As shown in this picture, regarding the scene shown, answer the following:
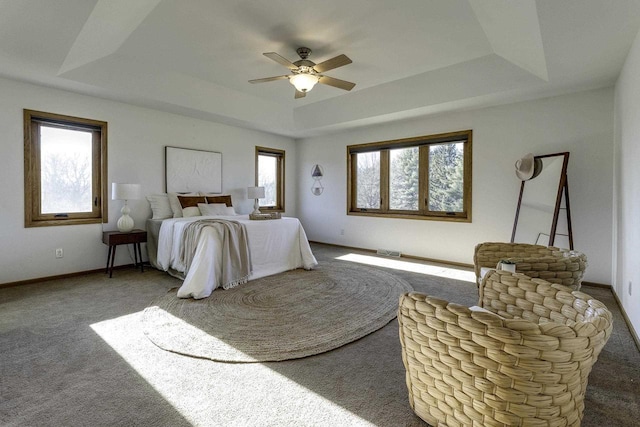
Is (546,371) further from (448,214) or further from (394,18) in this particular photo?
(448,214)

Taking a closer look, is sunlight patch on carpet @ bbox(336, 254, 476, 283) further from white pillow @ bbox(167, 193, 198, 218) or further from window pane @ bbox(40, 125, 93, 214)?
window pane @ bbox(40, 125, 93, 214)

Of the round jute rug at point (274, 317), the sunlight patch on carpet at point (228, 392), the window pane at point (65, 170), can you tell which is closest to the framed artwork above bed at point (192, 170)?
the window pane at point (65, 170)

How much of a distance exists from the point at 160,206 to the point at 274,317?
3046 mm

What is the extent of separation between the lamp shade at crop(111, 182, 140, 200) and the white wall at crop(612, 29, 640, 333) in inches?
211

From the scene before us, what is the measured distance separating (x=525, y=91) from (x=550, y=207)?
1.53 m

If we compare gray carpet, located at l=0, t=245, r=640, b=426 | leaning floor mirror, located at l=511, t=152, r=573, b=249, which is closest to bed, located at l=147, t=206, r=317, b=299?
gray carpet, located at l=0, t=245, r=640, b=426

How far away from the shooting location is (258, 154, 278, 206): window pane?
693 centimetres

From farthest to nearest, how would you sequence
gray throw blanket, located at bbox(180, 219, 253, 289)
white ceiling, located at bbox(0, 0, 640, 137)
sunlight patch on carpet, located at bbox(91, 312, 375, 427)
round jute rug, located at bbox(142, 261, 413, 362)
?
gray throw blanket, located at bbox(180, 219, 253, 289) < white ceiling, located at bbox(0, 0, 640, 137) < round jute rug, located at bbox(142, 261, 413, 362) < sunlight patch on carpet, located at bbox(91, 312, 375, 427)

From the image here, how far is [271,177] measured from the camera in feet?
23.5

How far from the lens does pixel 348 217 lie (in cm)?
664

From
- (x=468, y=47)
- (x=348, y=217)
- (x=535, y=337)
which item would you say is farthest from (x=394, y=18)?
(x=348, y=217)

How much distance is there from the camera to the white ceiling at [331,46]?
2.79 metres

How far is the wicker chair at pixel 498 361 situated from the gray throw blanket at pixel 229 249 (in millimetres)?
2602

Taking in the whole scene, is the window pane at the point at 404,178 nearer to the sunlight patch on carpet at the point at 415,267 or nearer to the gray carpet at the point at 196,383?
the sunlight patch on carpet at the point at 415,267
